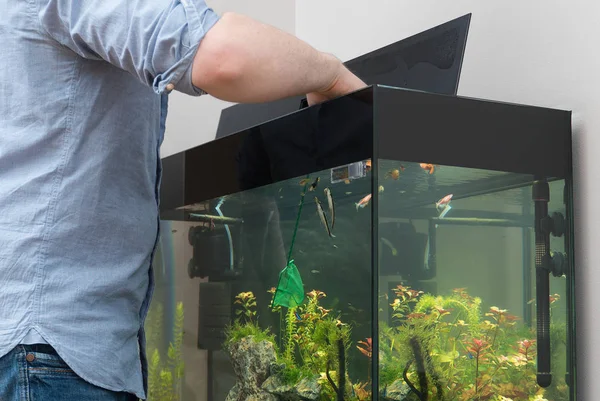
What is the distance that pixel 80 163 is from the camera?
1.01m

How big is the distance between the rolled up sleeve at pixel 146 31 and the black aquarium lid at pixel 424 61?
74 centimetres

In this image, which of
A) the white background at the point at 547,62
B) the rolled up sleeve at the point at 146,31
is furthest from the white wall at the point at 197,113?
the rolled up sleeve at the point at 146,31

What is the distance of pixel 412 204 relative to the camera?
1.27 m

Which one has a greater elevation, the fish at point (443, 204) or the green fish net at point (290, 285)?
the fish at point (443, 204)

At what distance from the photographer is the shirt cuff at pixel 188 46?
896 mm

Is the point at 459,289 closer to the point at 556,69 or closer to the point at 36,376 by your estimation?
the point at 556,69

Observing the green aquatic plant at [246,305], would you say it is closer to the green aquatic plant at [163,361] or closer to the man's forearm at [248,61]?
the green aquatic plant at [163,361]

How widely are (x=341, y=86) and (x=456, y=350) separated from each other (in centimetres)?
50

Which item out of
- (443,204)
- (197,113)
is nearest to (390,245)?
(443,204)

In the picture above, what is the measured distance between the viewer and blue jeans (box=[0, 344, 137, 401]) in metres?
0.92

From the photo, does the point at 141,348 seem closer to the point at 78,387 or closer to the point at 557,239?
the point at 78,387

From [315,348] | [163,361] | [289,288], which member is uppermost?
[289,288]

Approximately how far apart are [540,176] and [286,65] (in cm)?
68

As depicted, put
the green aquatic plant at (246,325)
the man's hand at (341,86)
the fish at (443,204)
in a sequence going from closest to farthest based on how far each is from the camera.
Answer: the man's hand at (341,86) → the fish at (443,204) → the green aquatic plant at (246,325)
